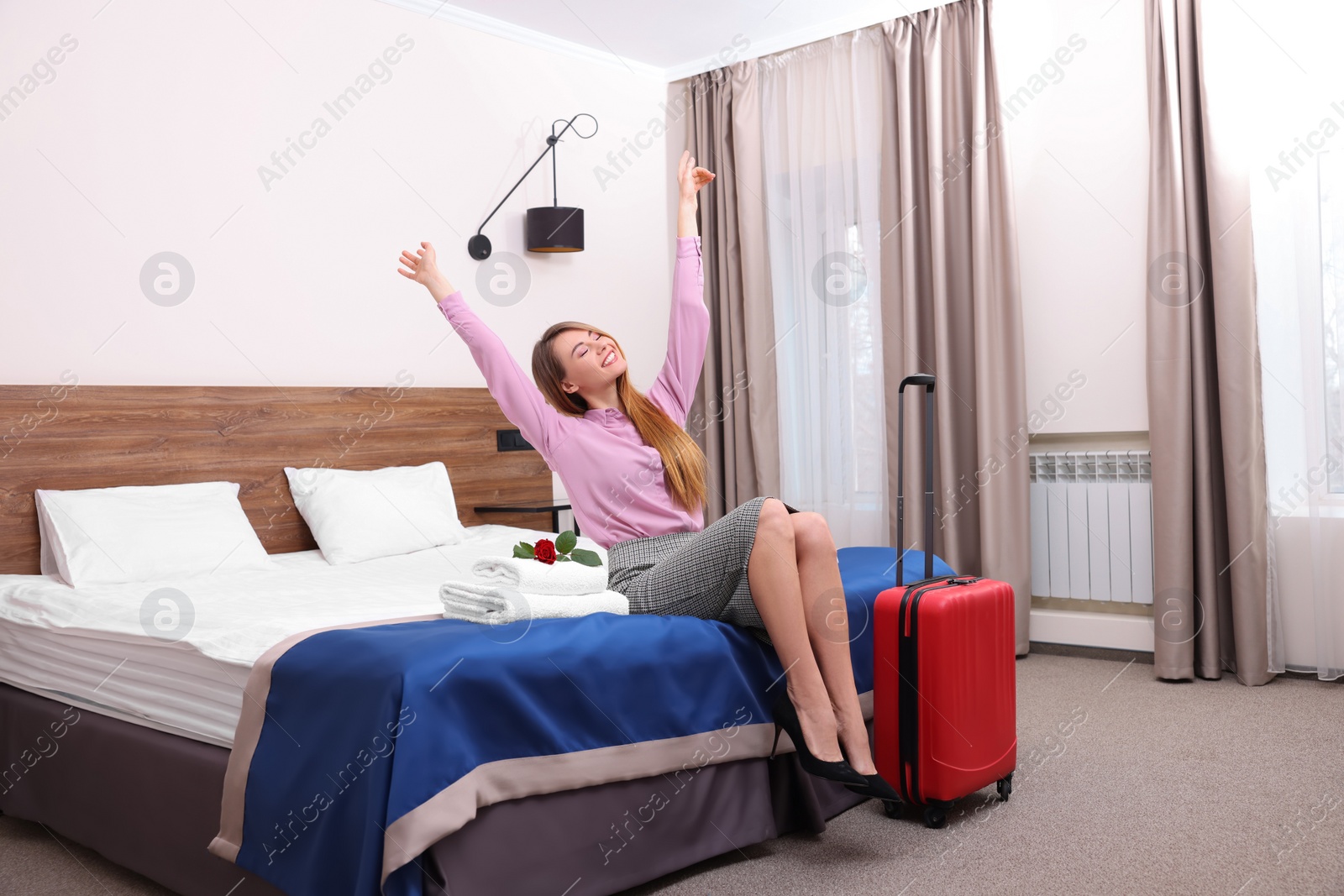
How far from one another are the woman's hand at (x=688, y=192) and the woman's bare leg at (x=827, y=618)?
0.85 meters

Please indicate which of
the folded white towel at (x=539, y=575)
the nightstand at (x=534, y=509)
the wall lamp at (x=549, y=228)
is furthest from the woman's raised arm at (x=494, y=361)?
the wall lamp at (x=549, y=228)

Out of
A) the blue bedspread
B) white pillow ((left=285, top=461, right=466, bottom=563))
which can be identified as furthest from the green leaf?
white pillow ((left=285, top=461, right=466, bottom=563))

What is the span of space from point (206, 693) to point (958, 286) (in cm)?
300

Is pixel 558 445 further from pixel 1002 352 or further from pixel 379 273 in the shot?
pixel 1002 352

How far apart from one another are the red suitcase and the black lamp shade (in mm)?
2252

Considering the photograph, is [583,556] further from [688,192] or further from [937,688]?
[688,192]

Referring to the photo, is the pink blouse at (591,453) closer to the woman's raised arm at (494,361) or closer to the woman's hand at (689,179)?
the woman's raised arm at (494,361)

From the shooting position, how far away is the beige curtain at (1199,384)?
3369 millimetres

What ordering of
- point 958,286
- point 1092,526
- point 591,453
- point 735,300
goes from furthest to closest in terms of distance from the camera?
point 735,300, point 958,286, point 1092,526, point 591,453

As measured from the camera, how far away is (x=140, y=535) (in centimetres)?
281

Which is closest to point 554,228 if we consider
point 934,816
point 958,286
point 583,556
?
point 958,286

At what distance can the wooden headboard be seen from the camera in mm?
2865

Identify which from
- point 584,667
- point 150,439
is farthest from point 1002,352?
point 150,439

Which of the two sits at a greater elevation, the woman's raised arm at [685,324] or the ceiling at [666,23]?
the ceiling at [666,23]
